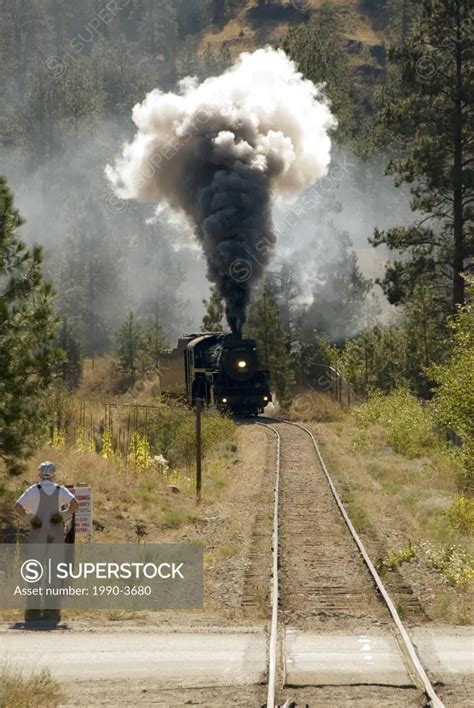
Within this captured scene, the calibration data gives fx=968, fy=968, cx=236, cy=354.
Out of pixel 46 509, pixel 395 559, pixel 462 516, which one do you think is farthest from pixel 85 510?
pixel 462 516

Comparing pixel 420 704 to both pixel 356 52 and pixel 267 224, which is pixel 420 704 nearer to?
pixel 267 224

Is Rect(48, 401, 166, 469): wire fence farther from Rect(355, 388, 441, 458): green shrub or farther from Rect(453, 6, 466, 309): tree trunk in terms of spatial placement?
Rect(453, 6, 466, 309): tree trunk

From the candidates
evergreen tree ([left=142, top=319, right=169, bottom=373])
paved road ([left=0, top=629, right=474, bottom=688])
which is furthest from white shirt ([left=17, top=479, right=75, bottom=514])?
evergreen tree ([left=142, top=319, right=169, bottom=373])

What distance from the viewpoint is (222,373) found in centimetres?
3472

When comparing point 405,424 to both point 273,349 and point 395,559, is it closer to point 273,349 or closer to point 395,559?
point 395,559

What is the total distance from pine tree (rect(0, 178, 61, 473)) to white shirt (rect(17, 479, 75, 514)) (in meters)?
4.14

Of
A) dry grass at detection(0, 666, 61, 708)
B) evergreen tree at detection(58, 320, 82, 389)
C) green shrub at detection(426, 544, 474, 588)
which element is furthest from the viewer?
evergreen tree at detection(58, 320, 82, 389)

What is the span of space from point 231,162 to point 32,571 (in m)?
26.9

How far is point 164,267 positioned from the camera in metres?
101

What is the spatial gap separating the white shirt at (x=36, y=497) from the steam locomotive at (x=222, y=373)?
943 inches

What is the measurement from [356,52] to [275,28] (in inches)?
589

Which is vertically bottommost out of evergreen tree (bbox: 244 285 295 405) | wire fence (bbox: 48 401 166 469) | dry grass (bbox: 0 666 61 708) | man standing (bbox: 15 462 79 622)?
dry grass (bbox: 0 666 61 708)

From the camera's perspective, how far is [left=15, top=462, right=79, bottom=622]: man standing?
10109 millimetres

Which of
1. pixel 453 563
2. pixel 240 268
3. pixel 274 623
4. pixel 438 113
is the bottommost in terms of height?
pixel 274 623
